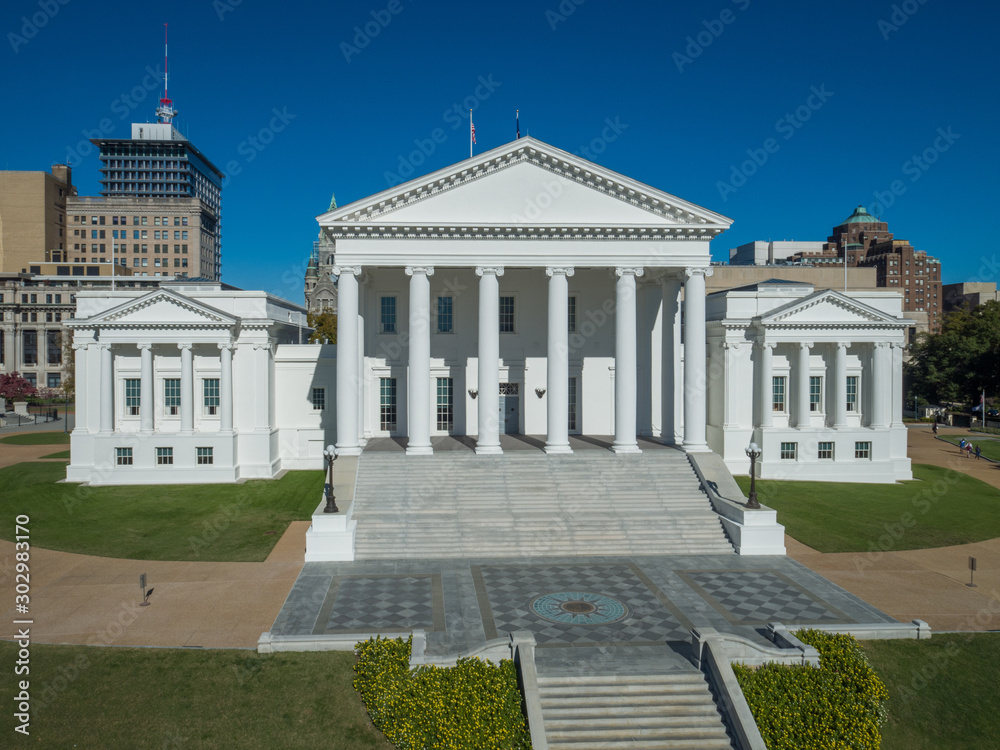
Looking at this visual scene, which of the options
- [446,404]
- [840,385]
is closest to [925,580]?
[840,385]

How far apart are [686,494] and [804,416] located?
1384 cm

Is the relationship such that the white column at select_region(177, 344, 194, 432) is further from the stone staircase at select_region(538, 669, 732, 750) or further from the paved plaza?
the stone staircase at select_region(538, 669, 732, 750)

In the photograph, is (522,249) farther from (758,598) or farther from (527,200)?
(758,598)

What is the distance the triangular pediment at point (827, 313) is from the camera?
39469 millimetres

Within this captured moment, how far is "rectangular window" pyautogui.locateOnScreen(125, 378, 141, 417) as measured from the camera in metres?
39.7

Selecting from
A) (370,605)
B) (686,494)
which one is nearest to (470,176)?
(686,494)

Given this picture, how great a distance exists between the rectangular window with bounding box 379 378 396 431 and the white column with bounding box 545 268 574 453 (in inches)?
436

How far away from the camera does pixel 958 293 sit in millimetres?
174875

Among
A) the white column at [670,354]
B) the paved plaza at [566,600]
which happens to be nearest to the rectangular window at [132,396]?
the paved plaza at [566,600]

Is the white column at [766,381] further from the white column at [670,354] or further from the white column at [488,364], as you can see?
the white column at [488,364]

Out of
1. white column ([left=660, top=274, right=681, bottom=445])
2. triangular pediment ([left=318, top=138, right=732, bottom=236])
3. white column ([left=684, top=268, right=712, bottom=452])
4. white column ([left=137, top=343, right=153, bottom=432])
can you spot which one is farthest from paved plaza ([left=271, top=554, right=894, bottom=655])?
white column ([left=137, top=343, right=153, bottom=432])

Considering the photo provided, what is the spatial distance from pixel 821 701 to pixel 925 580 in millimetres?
11359

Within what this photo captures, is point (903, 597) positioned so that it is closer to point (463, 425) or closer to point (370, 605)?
point (370, 605)

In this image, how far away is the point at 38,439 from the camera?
5753 cm
